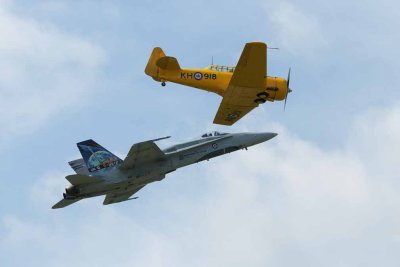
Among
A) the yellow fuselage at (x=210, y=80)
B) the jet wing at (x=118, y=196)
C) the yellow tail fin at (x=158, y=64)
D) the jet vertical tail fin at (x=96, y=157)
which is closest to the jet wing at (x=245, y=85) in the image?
the yellow fuselage at (x=210, y=80)

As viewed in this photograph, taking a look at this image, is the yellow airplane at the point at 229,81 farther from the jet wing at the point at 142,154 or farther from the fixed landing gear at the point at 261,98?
the jet wing at the point at 142,154

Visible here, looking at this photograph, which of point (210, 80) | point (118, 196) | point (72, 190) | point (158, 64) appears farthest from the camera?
point (118, 196)

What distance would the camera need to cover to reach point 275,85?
2496 inches

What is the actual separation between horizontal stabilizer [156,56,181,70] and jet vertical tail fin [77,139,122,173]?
7.13m

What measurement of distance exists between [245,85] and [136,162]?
916cm

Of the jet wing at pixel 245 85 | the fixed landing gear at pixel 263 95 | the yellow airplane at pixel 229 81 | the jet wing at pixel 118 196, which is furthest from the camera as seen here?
the jet wing at pixel 118 196

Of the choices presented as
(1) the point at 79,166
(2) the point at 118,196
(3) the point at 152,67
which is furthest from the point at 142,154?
(2) the point at 118,196

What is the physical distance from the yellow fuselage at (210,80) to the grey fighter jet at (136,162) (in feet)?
10.2

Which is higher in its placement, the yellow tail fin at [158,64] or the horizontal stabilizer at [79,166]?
the yellow tail fin at [158,64]

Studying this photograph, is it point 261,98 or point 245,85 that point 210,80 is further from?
point 261,98

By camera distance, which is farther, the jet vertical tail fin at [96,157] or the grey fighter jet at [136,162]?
the jet vertical tail fin at [96,157]

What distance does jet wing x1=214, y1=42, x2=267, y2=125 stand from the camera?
59.6 m

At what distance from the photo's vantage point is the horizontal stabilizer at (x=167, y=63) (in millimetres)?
63094

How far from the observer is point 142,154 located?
61156 millimetres
